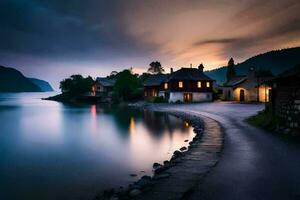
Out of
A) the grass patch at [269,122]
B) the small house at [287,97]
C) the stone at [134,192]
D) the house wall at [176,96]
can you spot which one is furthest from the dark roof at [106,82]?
the stone at [134,192]

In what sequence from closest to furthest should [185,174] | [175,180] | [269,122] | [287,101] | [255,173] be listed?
[175,180] → [255,173] → [185,174] → [287,101] → [269,122]

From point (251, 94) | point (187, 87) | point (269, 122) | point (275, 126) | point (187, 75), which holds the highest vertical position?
point (187, 75)

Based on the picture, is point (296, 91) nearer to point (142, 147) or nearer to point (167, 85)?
point (142, 147)

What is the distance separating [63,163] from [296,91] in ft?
57.1

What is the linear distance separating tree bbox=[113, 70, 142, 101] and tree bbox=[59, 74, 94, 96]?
42917 mm

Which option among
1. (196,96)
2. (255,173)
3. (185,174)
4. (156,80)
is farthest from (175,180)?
(156,80)

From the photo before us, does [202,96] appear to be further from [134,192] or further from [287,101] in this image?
[134,192]

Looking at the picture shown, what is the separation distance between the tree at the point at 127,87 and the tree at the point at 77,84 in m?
42.9

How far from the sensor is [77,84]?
137m

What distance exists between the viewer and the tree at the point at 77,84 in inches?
5399

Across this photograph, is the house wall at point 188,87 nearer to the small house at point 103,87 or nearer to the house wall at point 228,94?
the house wall at point 228,94

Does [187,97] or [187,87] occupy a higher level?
[187,87]

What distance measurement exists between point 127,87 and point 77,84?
5103 cm

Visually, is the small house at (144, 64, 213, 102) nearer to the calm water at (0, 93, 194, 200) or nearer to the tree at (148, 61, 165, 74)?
the calm water at (0, 93, 194, 200)
